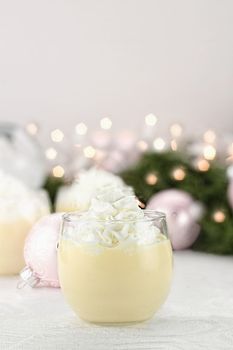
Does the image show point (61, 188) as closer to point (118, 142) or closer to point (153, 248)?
point (118, 142)

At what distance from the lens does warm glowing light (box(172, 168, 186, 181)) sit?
1.89 metres

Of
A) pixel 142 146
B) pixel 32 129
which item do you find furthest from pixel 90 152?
pixel 32 129

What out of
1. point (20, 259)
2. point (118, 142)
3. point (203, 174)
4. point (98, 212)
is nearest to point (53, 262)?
point (20, 259)

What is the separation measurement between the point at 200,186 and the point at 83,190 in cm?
31

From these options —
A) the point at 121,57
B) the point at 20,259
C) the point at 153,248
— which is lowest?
the point at 20,259

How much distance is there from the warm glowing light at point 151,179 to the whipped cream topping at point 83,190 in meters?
0.19

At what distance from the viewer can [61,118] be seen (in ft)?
9.20

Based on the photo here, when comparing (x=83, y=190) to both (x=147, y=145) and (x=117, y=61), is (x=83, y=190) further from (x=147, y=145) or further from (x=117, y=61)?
(x=117, y=61)

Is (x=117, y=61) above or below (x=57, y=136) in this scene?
above

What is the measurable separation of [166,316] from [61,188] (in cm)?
76

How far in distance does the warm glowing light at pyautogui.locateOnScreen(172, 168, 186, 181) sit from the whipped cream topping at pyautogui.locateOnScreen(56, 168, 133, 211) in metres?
0.20

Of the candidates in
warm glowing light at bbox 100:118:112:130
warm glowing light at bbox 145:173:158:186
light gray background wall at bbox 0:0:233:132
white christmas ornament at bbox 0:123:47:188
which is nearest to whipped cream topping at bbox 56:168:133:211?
warm glowing light at bbox 145:173:158:186

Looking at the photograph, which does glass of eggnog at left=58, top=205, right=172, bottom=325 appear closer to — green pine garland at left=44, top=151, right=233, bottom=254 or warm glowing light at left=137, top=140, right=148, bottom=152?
green pine garland at left=44, top=151, right=233, bottom=254

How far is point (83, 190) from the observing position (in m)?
1.70
